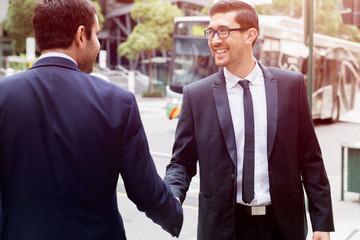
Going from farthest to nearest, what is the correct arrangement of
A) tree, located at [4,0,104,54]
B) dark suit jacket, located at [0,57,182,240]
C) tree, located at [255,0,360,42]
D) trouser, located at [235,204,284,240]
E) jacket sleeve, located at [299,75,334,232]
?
tree, located at [255,0,360,42] < tree, located at [4,0,104,54] < jacket sleeve, located at [299,75,334,232] < trouser, located at [235,204,284,240] < dark suit jacket, located at [0,57,182,240]

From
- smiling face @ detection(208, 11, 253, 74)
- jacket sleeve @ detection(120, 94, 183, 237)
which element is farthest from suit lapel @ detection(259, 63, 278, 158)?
jacket sleeve @ detection(120, 94, 183, 237)

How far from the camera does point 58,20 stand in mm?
1836

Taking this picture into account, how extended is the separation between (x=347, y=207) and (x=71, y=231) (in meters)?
5.49

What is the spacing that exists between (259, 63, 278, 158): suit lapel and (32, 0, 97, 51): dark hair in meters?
1.01

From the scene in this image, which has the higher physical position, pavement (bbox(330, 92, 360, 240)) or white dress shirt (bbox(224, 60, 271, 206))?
white dress shirt (bbox(224, 60, 271, 206))

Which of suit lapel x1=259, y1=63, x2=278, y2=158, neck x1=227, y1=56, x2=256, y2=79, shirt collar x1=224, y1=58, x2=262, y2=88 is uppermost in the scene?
neck x1=227, y1=56, x2=256, y2=79

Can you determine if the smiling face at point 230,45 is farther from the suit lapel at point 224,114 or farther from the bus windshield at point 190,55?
the bus windshield at point 190,55

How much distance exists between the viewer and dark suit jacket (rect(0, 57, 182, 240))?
1.79m

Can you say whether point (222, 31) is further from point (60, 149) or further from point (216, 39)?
point (60, 149)

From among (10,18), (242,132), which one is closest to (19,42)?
(10,18)

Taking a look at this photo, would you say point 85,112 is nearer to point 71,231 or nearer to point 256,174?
point 71,231

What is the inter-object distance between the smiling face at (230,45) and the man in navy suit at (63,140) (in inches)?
31.1

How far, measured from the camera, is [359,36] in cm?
3644

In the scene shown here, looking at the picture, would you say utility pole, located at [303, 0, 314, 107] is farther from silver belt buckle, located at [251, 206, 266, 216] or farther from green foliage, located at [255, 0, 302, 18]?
green foliage, located at [255, 0, 302, 18]
